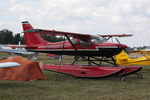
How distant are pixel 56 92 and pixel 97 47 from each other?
5.11m

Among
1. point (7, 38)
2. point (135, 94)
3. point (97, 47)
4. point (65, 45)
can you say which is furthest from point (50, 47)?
point (7, 38)

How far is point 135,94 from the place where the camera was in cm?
766

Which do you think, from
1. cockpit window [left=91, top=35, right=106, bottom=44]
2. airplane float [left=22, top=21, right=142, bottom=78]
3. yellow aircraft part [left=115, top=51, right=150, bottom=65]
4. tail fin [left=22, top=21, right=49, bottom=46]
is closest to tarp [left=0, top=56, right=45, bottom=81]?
airplane float [left=22, top=21, right=142, bottom=78]

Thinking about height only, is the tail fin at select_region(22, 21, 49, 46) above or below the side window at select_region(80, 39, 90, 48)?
above

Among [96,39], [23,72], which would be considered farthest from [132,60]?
[23,72]

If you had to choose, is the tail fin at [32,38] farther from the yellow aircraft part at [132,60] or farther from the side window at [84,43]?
the yellow aircraft part at [132,60]

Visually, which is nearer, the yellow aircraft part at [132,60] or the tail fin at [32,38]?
the tail fin at [32,38]

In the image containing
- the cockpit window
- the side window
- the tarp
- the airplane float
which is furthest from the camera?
the side window

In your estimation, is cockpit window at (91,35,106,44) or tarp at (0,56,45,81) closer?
tarp at (0,56,45,81)

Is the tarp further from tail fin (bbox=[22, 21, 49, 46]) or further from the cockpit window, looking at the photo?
tail fin (bbox=[22, 21, 49, 46])

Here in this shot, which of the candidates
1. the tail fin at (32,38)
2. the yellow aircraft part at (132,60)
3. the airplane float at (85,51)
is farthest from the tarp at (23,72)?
the yellow aircraft part at (132,60)

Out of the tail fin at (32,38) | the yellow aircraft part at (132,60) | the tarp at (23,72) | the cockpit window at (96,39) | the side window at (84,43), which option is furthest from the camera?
the yellow aircraft part at (132,60)

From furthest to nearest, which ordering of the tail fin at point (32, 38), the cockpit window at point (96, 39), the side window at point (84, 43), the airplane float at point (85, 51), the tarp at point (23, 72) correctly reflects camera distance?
1. the tail fin at point (32, 38)
2. the side window at point (84, 43)
3. the cockpit window at point (96, 39)
4. the airplane float at point (85, 51)
5. the tarp at point (23, 72)

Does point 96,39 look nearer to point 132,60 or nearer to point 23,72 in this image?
point 23,72
